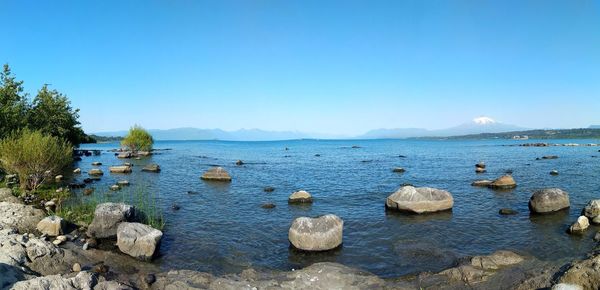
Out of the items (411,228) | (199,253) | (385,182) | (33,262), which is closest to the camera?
(33,262)

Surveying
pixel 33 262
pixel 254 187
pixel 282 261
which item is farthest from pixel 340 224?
pixel 254 187

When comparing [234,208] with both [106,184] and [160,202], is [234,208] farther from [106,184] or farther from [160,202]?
[106,184]

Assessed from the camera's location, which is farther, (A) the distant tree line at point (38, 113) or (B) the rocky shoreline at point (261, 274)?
(A) the distant tree line at point (38, 113)

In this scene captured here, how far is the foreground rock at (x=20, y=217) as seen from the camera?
2044cm

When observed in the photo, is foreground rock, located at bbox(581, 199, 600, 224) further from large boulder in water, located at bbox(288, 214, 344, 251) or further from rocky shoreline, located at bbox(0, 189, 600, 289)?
large boulder in water, located at bbox(288, 214, 344, 251)

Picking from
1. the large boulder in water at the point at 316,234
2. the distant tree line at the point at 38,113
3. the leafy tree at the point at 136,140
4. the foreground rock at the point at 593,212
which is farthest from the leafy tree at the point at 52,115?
the foreground rock at the point at 593,212

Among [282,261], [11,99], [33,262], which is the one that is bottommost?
[282,261]

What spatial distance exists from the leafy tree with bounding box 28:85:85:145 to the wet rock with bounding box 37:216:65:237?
4355 cm

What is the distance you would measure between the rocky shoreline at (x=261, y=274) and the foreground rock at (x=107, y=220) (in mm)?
3060

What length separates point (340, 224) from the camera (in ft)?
66.4

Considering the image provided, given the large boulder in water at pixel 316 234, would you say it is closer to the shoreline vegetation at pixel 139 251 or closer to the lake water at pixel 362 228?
the shoreline vegetation at pixel 139 251

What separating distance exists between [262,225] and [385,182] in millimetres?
24295

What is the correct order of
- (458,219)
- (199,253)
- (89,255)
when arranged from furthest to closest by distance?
1. (458,219)
2. (199,253)
3. (89,255)

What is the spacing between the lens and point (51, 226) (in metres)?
20.1
